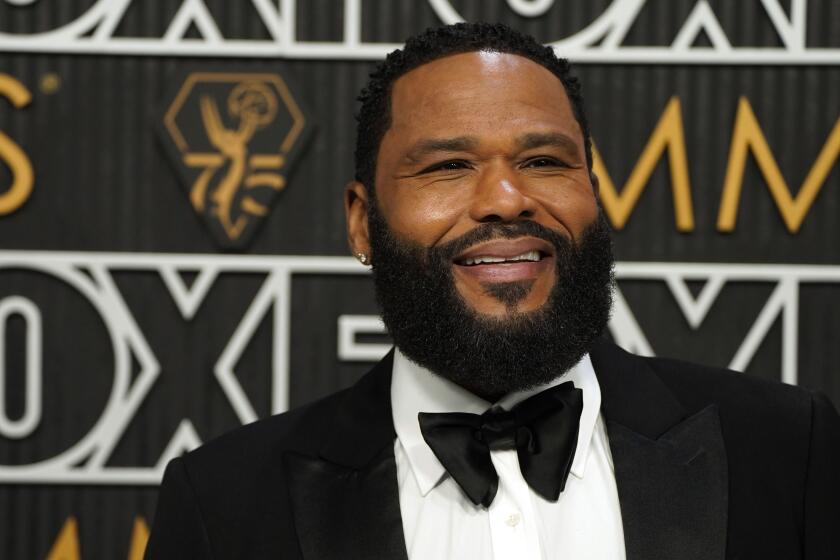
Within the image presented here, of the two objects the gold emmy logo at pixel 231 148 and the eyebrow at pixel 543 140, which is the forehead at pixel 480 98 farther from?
the gold emmy logo at pixel 231 148

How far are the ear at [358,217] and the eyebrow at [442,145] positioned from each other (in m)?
0.17

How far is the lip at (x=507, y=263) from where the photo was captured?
117 centimetres

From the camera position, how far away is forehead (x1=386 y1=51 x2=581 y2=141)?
122cm

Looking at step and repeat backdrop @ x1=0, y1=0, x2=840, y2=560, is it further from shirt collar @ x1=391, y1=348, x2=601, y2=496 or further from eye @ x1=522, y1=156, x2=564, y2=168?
eye @ x1=522, y1=156, x2=564, y2=168

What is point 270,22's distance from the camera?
2.59m

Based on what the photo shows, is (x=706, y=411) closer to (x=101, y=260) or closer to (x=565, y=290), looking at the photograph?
(x=565, y=290)

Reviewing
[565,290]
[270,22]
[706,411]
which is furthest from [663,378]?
[270,22]

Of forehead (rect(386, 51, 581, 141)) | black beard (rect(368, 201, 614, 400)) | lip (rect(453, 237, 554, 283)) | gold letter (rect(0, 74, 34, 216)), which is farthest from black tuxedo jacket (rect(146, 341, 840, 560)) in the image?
gold letter (rect(0, 74, 34, 216))

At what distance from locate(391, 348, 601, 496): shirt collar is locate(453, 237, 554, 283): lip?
A: 0.16 m

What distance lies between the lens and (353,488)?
1249 mm

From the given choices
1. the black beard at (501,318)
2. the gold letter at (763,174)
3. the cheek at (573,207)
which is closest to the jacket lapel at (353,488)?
the black beard at (501,318)

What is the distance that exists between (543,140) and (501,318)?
0.22 m

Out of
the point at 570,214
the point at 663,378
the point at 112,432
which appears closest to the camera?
the point at 570,214

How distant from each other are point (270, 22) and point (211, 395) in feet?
3.12
